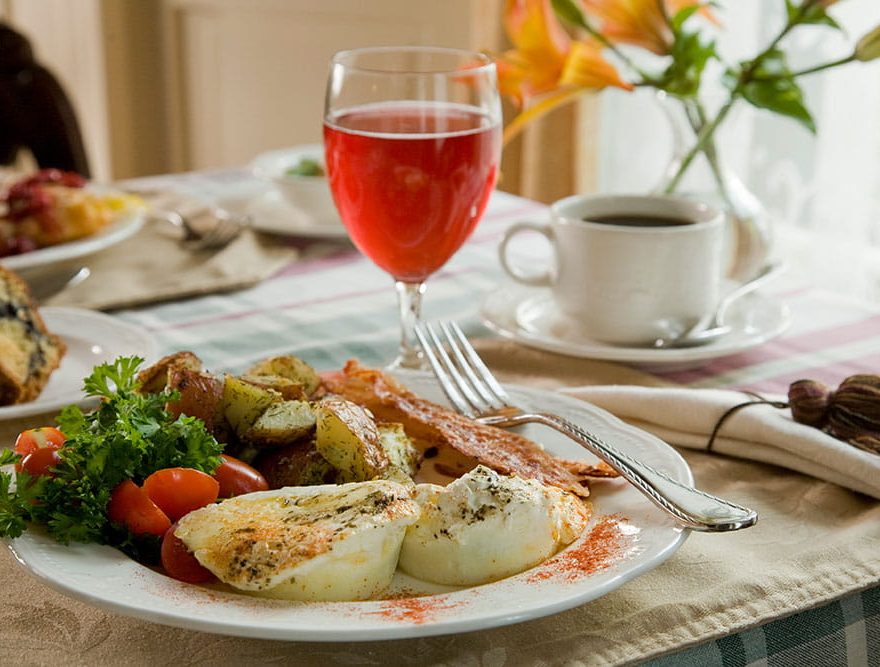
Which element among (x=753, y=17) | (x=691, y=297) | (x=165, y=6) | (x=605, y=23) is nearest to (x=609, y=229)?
(x=691, y=297)

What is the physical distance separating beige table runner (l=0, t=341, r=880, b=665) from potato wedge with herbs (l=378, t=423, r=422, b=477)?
182 millimetres

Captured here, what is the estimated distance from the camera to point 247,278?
1.71 metres

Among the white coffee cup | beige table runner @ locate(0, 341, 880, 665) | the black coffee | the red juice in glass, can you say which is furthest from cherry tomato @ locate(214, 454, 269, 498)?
the black coffee

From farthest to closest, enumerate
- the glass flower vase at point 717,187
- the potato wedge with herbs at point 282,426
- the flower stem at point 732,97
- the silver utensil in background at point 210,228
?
the silver utensil in background at point 210,228, the glass flower vase at point 717,187, the flower stem at point 732,97, the potato wedge with herbs at point 282,426

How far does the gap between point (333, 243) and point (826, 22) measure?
2.81ft

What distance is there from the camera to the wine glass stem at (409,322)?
50.9 inches

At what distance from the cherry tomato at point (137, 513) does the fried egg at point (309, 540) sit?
3cm

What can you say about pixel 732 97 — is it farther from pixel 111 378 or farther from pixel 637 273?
pixel 111 378

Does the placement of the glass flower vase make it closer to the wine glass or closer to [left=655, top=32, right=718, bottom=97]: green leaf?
[left=655, top=32, right=718, bottom=97]: green leaf

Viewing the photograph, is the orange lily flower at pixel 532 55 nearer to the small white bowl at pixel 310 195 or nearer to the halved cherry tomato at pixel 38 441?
the small white bowl at pixel 310 195

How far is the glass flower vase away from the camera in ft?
4.91

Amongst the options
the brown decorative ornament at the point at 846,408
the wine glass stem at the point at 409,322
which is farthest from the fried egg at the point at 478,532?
the wine glass stem at the point at 409,322

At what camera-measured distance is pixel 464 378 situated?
44.9 inches

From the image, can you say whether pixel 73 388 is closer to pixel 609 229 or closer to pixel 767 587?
pixel 609 229
